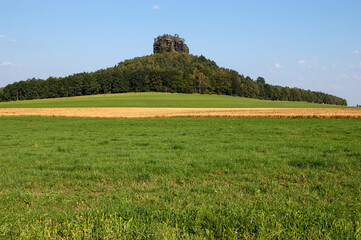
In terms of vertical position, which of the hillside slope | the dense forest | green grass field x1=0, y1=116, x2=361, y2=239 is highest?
the dense forest

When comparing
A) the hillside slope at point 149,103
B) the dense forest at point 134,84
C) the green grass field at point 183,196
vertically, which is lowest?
the green grass field at point 183,196

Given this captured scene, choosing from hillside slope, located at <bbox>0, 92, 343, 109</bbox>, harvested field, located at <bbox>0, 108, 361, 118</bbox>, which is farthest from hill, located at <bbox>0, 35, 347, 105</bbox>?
harvested field, located at <bbox>0, 108, 361, 118</bbox>

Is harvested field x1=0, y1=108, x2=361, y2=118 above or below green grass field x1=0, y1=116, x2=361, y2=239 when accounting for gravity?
above

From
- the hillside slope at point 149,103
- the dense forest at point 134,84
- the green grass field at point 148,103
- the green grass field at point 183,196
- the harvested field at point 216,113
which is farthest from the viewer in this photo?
the dense forest at point 134,84

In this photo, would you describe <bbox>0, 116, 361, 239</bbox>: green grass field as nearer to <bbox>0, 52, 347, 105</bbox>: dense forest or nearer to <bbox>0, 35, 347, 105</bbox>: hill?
<bbox>0, 52, 347, 105</bbox>: dense forest

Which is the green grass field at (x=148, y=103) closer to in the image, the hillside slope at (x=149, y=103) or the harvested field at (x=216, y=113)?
the hillside slope at (x=149, y=103)

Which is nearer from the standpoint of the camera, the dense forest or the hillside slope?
the hillside slope

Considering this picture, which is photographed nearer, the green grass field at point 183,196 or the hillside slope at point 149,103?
the green grass field at point 183,196

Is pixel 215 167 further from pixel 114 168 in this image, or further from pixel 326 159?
pixel 326 159

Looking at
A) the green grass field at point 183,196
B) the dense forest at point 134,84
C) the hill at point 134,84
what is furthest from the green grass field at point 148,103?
the green grass field at point 183,196

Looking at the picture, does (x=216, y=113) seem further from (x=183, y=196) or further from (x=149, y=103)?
(x=149, y=103)

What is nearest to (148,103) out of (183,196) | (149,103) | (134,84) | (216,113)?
(149,103)

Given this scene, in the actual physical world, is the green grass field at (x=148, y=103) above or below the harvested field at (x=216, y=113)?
above

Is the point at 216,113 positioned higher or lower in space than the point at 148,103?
lower
